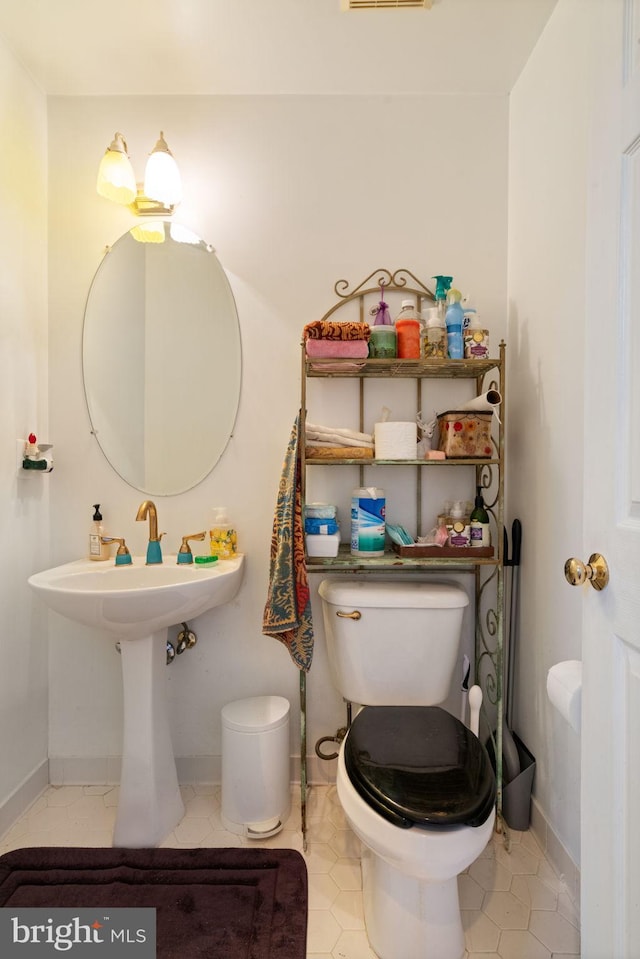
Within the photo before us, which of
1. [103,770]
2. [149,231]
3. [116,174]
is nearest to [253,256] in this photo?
[149,231]

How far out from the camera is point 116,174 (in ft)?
5.47

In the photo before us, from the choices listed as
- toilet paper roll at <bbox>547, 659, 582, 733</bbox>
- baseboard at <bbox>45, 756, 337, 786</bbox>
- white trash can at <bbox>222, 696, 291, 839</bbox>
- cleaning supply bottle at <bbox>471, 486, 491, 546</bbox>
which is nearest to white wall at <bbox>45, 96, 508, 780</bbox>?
baseboard at <bbox>45, 756, 337, 786</bbox>

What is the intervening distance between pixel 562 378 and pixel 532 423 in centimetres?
22

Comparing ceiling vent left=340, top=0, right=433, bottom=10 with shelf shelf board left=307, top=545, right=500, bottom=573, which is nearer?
ceiling vent left=340, top=0, right=433, bottom=10

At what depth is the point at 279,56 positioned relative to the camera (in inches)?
65.2

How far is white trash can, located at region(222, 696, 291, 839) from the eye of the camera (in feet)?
5.18

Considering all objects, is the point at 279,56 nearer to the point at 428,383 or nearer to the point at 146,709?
the point at 428,383

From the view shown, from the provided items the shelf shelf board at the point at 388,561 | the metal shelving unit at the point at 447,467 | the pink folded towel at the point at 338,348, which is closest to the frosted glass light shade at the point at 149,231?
the metal shelving unit at the point at 447,467

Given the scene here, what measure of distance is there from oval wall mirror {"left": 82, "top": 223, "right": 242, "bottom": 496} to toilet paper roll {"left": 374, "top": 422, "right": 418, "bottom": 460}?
0.58 meters

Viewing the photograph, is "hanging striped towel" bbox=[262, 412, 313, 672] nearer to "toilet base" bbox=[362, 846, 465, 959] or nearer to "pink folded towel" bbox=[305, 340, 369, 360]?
"pink folded towel" bbox=[305, 340, 369, 360]

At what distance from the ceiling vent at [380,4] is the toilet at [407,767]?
5.60 feet

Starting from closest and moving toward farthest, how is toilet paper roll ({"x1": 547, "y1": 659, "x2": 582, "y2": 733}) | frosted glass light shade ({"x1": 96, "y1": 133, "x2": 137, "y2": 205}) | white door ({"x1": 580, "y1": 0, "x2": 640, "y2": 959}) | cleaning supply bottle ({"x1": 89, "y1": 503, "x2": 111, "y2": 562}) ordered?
white door ({"x1": 580, "y1": 0, "x2": 640, "y2": 959}) → toilet paper roll ({"x1": 547, "y1": 659, "x2": 582, "y2": 733}) → frosted glass light shade ({"x1": 96, "y1": 133, "x2": 137, "y2": 205}) → cleaning supply bottle ({"x1": 89, "y1": 503, "x2": 111, "y2": 562})

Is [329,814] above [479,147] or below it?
below

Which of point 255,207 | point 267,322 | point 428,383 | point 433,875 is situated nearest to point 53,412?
point 267,322
